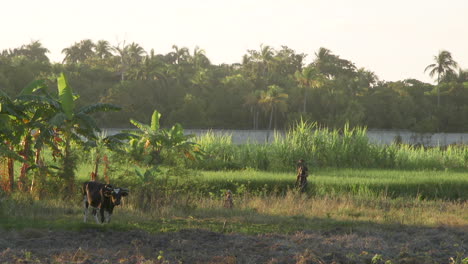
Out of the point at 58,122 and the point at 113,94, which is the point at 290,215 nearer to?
the point at 58,122

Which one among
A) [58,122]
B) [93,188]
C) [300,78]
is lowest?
[93,188]

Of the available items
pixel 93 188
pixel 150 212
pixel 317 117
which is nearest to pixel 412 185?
pixel 150 212

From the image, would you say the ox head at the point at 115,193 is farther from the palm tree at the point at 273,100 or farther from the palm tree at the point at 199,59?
the palm tree at the point at 199,59

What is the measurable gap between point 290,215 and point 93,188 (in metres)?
4.87

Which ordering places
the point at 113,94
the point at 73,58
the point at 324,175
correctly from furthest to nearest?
1. the point at 73,58
2. the point at 113,94
3. the point at 324,175

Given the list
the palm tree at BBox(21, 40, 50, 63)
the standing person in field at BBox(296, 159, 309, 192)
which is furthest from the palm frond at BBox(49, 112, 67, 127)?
the palm tree at BBox(21, 40, 50, 63)

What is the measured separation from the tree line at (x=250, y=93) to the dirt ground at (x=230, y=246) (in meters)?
49.1

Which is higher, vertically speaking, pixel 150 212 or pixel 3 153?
pixel 3 153

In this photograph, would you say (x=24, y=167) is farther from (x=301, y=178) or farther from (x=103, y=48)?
(x=103, y=48)

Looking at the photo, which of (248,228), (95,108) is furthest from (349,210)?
(95,108)

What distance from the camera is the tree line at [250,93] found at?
6650 centimetres

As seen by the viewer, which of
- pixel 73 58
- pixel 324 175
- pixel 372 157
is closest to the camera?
pixel 324 175

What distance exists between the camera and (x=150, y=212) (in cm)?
1473

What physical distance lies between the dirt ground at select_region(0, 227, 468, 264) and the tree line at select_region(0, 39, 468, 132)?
49.1 m
